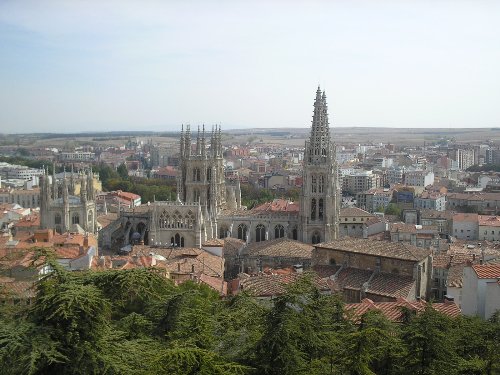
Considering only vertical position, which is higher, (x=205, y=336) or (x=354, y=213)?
(x=205, y=336)

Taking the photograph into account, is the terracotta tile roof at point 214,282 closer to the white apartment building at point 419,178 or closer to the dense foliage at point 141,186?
the dense foliage at point 141,186

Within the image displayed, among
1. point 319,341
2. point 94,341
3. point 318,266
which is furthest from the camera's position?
point 318,266

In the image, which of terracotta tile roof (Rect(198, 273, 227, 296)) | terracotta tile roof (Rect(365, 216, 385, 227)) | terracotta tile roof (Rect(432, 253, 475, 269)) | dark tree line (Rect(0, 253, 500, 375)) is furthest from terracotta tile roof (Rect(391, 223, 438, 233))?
dark tree line (Rect(0, 253, 500, 375))

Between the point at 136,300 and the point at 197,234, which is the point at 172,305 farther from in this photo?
the point at 197,234

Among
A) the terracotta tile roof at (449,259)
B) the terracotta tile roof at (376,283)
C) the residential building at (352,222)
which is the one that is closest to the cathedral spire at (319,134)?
the terracotta tile roof at (449,259)

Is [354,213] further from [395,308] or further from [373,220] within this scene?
[395,308]

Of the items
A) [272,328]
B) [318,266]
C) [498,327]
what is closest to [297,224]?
[318,266]

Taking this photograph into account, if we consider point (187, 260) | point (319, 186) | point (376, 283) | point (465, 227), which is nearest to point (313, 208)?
point (319, 186)
